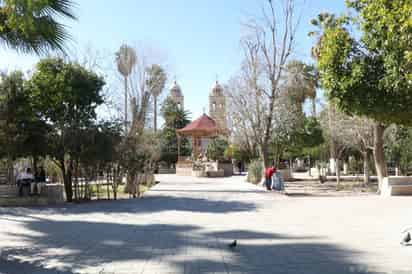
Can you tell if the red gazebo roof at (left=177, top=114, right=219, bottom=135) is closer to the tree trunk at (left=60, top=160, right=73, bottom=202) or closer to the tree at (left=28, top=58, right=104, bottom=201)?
the tree at (left=28, top=58, right=104, bottom=201)

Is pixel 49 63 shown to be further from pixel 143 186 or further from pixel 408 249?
pixel 408 249

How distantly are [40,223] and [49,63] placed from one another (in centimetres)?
756

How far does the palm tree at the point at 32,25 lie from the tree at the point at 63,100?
28.2 feet

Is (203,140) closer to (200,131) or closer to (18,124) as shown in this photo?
(200,131)

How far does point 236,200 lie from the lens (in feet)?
54.8

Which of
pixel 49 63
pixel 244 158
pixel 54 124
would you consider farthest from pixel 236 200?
pixel 244 158

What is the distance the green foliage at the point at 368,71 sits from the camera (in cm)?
898

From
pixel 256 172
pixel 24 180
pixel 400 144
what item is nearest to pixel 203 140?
pixel 256 172

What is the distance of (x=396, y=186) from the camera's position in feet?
58.9

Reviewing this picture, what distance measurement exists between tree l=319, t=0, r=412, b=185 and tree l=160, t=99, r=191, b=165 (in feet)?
153

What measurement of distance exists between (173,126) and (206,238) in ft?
194

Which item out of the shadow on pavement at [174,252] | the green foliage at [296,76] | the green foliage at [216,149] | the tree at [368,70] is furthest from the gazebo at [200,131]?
the shadow on pavement at [174,252]

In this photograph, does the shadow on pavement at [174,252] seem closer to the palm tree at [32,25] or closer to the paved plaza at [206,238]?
the paved plaza at [206,238]

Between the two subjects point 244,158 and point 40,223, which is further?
point 244,158
